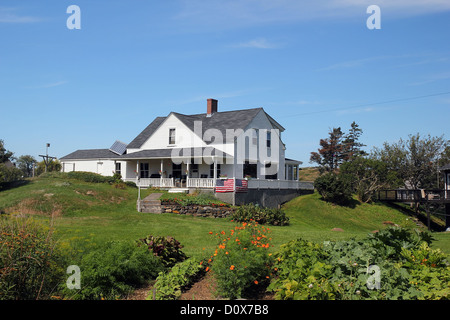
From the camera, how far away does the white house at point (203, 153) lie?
33.6 m

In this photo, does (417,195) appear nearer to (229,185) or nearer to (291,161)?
(291,161)

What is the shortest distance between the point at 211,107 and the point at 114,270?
32.6 m

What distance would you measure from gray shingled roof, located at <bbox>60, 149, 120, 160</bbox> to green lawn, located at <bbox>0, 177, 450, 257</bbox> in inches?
424

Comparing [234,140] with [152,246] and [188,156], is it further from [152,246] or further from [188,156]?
[152,246]

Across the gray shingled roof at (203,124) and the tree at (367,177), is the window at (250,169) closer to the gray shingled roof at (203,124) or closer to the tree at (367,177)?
the gray shingled roof at (203,124)

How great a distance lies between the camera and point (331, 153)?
64.1m

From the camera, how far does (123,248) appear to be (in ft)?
29.8

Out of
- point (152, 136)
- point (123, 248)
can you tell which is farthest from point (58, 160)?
point (123, 248)

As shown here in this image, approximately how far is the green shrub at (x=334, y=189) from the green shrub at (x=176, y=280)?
2649 cm

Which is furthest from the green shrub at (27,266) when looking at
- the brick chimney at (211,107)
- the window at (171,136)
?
the brick chimney at (211,107)

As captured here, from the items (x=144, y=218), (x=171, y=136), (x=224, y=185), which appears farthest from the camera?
(x=171, y=136)

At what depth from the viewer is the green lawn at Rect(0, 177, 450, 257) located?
571 inches

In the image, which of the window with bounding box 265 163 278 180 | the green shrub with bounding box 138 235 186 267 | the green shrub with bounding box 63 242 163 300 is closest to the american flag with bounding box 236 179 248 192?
the window with bounding box 265 163 278 180

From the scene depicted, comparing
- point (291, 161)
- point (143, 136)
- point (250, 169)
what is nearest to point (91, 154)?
point (143, 136)
